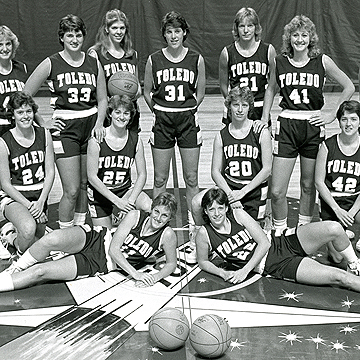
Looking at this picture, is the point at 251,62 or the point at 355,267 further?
the point at 251,62

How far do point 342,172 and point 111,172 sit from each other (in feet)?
5.98

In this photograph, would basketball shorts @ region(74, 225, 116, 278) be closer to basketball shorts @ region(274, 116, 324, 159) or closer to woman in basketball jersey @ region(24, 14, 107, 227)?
woman in basketball jersey @ region(24, 14, 107, 227)

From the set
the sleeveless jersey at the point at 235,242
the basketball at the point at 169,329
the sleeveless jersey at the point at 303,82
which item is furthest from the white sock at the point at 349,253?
the basketball at the point at 169,329

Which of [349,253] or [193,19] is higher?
[193,19]

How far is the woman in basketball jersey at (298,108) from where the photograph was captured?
17.2 feet

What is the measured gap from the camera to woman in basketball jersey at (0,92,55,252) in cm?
493

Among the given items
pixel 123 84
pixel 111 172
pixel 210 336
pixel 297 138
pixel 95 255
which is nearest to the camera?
pixel 210 336

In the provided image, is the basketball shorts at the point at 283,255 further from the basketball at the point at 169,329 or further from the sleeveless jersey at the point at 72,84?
the sleeveless jersey at the point at 72,84

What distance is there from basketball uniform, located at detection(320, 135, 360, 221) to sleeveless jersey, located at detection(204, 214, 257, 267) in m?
0.79

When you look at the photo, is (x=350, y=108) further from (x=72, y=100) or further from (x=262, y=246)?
(x=72, y=100)

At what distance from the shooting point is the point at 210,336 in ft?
11.6

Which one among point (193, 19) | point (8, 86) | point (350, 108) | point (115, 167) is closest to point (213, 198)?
point (115, 167)

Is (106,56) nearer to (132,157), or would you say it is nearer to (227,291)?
(132,157)

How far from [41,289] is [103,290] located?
0.45 m
